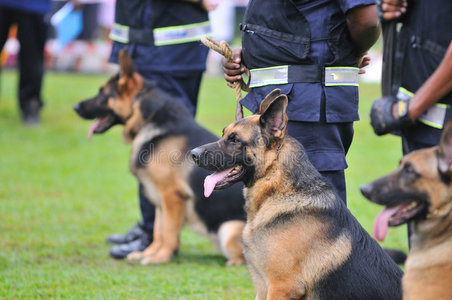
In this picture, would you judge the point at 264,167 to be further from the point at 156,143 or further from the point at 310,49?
the point at 156,143

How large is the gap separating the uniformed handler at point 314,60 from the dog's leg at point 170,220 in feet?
6.04

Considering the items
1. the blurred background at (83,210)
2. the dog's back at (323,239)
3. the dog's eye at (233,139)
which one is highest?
the dog's eye at (233,139)

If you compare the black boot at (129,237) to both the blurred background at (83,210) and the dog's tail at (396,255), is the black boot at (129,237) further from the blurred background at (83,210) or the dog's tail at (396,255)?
the dog's tail at (396,255)

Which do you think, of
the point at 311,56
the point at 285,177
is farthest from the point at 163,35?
the point at 285,177

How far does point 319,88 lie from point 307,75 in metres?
0.11

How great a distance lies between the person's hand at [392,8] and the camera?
10.1 feet

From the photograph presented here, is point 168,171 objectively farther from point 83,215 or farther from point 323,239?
point 323,239

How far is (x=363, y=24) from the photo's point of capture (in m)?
3.58

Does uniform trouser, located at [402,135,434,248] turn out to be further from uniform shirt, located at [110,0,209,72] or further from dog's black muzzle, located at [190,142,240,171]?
uniform shirt, located at [110,0,209,72]

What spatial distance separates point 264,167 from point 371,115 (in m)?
0.73

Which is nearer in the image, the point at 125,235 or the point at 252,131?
the point at 252,131

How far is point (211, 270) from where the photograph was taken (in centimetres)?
514

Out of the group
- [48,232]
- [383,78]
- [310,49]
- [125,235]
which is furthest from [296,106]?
[48,232]

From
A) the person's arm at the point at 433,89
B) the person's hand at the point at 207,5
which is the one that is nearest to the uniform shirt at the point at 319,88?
the person's arm at the point at 433,89
